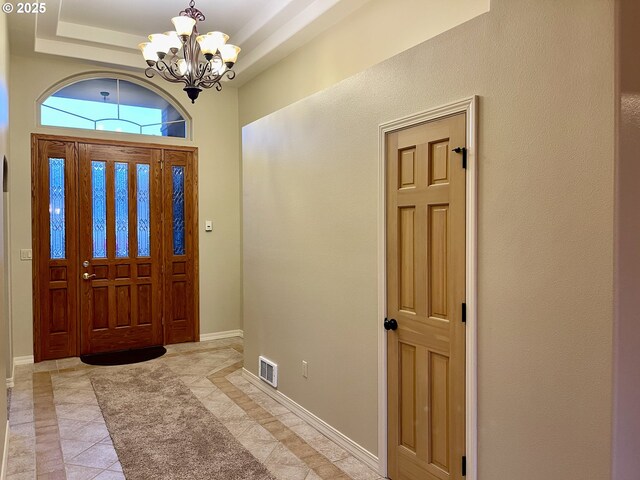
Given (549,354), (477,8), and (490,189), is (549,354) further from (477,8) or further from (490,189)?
(477,8)

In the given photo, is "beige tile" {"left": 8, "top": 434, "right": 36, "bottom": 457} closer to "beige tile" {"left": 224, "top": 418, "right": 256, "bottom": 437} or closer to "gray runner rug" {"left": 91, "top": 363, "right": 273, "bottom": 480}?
"gray runner rug" {"left": 91, "top": 363, "right": 273, "bottom": 480}

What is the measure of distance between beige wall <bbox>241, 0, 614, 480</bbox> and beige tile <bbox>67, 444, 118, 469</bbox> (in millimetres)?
1569

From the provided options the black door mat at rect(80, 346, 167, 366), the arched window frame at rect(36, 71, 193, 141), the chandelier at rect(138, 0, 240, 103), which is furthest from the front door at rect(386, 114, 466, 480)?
the arched window frame at rect(36, 71, 193, 141)

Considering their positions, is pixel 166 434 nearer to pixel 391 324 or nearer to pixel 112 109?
pixel 391 324

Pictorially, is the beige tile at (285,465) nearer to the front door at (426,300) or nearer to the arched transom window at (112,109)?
the front door at (426,300)

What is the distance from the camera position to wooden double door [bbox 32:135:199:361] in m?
5.32

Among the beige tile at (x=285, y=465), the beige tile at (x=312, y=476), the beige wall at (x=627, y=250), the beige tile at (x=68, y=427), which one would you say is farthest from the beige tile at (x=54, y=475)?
the beige wall at (x=627, y=250)

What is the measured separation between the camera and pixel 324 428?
11.4 ft

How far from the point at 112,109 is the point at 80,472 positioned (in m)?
4.25

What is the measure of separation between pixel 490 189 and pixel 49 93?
5.19m

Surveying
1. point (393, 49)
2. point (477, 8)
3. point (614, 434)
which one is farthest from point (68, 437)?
point (477, 8)

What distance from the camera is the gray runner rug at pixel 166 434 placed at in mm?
2951

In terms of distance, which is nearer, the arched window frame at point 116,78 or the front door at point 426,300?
the front door at point 426,300

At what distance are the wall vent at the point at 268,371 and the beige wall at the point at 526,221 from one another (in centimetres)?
111
